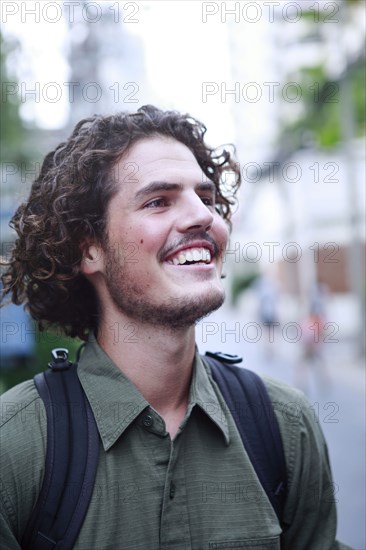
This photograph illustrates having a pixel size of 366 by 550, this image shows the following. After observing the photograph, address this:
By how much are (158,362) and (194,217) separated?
537mm

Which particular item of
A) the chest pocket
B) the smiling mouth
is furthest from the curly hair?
the chest pocket

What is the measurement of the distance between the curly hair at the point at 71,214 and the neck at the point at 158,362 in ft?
0.89

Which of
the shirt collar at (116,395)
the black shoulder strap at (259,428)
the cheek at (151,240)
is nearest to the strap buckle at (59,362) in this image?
the shirt collar at (116,395)

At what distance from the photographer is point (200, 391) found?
2453 millimetres

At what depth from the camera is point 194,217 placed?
2.45 m

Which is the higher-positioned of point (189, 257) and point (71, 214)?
point (71, 214)

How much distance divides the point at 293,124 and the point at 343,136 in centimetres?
929

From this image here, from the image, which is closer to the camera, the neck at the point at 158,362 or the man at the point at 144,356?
the man at the point at 144,356

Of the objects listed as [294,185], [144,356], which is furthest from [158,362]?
[294,185]

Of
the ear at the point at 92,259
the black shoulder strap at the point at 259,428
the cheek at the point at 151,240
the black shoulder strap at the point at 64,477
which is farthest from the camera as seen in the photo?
the ear at the point at 92,259

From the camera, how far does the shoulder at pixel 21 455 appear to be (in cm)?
206

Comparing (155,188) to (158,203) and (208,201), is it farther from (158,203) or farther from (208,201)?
(208,201)

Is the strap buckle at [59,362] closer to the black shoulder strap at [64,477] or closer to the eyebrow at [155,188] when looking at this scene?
the black shoulder strap at [64,477]

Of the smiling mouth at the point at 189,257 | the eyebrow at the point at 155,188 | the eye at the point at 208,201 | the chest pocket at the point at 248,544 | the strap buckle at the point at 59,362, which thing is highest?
the eyebrow at the point at 155,188
